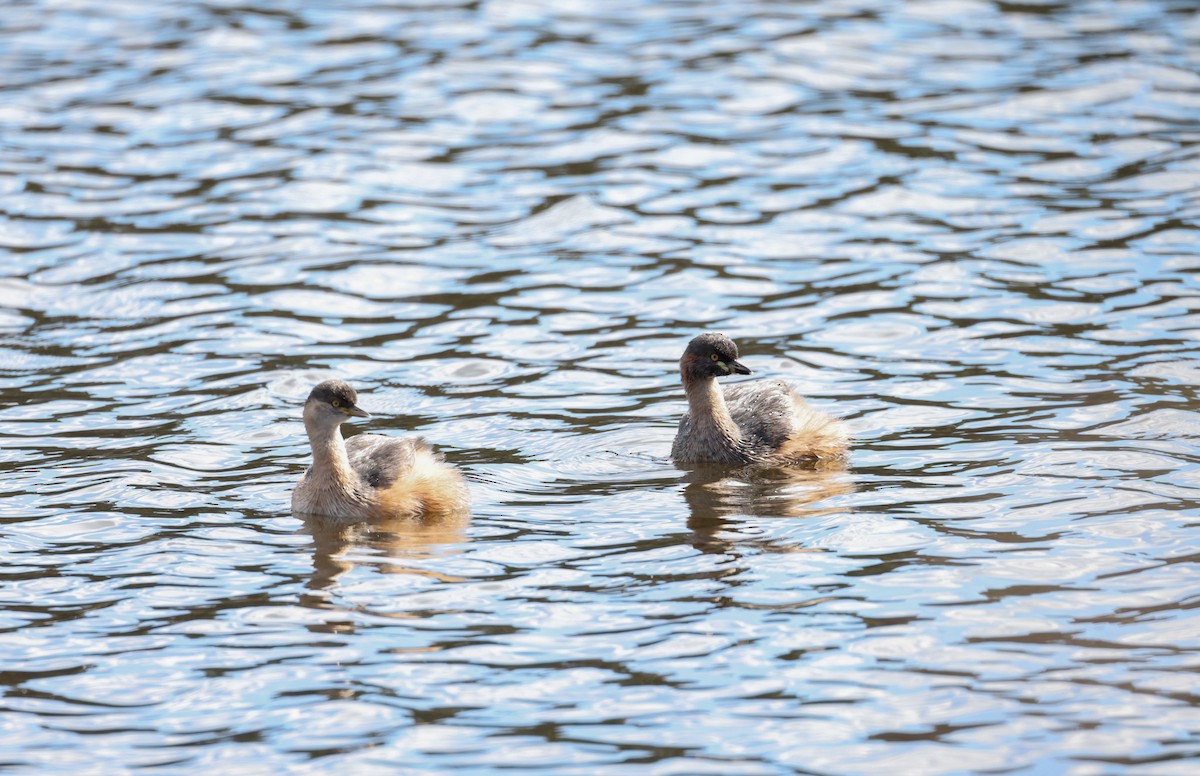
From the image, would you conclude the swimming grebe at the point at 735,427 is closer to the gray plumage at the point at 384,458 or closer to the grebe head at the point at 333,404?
the gray plumage at the point at 384,458

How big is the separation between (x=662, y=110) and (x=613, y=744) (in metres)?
13.6

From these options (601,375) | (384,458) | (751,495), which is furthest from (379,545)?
(601,375)

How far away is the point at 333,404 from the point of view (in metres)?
10.0

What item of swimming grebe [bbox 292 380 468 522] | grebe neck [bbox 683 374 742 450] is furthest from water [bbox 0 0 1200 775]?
grebe neck [bbox 683 374 742 450]

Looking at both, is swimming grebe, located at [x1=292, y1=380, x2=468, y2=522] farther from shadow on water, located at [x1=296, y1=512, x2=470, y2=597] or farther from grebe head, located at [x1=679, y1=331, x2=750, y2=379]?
grebe head, located at [x1=679, y1=331, x2=750, y2=379]

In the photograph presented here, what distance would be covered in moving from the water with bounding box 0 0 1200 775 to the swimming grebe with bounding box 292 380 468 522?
21 cm

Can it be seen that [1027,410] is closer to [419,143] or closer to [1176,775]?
[1176,775]

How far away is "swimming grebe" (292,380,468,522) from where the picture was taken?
9891 millimetres

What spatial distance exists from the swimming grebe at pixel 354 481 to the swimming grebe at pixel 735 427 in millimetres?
1825

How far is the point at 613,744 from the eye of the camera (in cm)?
715

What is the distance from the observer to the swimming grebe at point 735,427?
1090cm

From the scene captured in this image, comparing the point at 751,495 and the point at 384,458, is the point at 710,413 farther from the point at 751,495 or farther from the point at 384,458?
the point at 384,458

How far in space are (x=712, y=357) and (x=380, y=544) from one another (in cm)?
282

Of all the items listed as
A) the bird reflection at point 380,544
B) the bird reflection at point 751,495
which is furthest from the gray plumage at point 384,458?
the bird reflection at point 751,495
